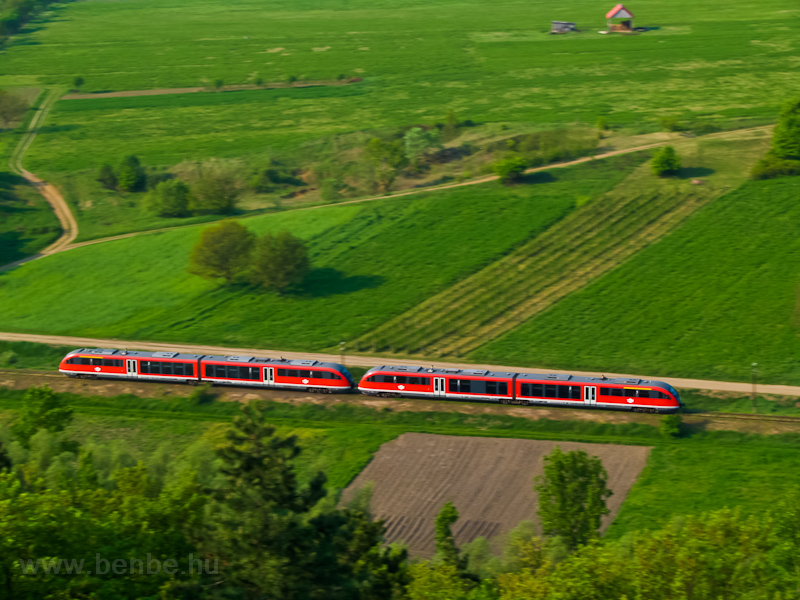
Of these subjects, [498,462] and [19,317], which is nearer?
[498,462]

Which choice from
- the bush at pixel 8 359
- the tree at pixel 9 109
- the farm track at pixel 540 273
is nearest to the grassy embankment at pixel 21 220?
the tree at pixel 9 109

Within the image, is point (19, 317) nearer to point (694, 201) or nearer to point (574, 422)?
point (574, 422)

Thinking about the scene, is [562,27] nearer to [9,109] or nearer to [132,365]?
[9,109]

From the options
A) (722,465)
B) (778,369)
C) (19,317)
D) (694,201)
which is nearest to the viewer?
(722,465)

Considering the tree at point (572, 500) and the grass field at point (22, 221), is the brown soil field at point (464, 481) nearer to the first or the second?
the tree at point (572, 500)

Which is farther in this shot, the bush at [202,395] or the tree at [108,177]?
the tree at [108,177]

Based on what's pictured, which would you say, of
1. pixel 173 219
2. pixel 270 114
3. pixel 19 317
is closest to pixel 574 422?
pixel 19 317

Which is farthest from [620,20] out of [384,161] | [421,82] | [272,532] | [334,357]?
[272,532]

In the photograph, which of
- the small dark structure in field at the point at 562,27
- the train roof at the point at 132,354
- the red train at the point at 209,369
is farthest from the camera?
the small dark structure in field at the point at 562,27
